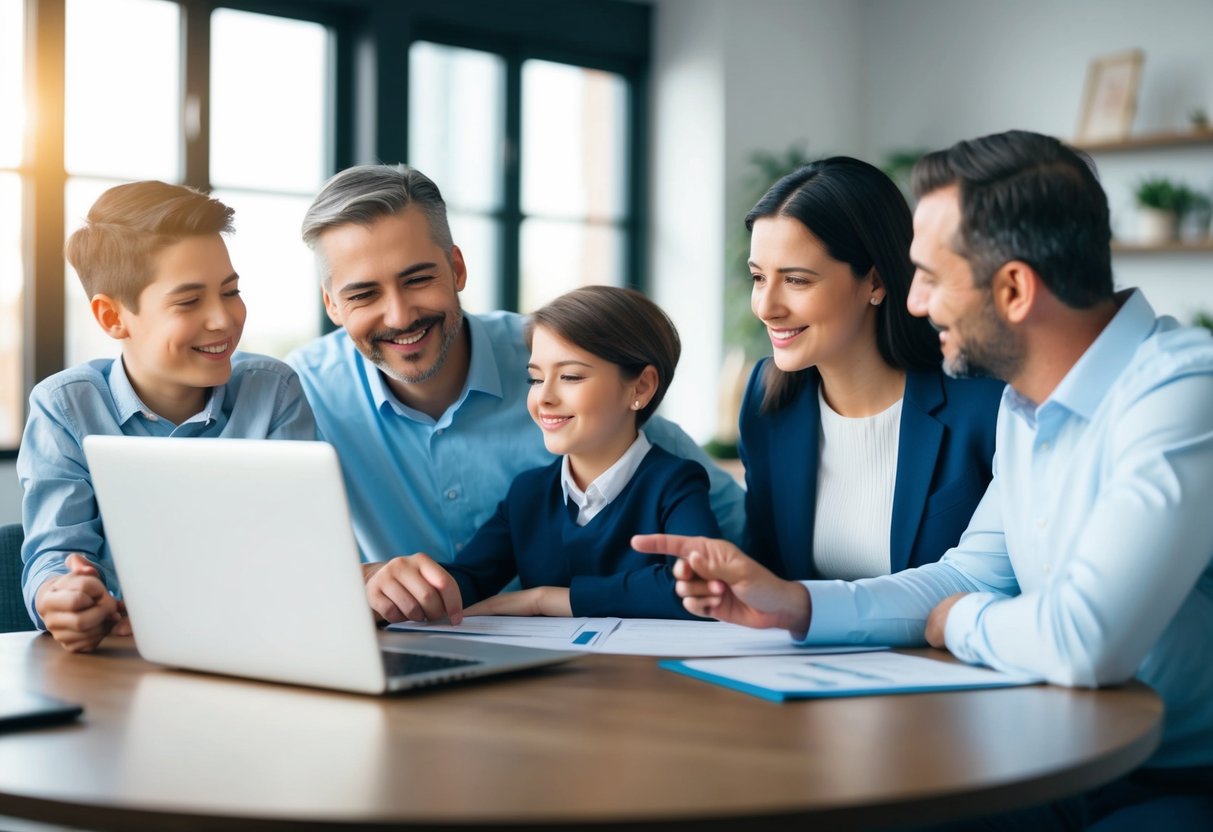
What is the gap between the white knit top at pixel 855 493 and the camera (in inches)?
76.6

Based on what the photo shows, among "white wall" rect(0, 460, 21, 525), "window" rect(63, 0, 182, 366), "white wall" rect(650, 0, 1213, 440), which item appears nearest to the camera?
"white wall" rect(0, 460, 21, 525)

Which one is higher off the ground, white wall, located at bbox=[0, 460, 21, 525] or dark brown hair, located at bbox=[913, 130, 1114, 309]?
dark brown hair, located at bbox=[913, 130, 1114, 309]

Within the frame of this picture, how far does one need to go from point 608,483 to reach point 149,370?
0.69 m

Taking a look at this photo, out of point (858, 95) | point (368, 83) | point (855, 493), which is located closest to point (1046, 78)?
point (858, 95)

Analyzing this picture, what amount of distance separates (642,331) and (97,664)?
3.29ft

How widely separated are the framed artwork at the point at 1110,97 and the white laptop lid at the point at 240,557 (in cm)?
551

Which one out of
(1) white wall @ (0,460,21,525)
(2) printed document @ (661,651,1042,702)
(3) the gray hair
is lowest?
(1) white wall @ (0,460,21,525)

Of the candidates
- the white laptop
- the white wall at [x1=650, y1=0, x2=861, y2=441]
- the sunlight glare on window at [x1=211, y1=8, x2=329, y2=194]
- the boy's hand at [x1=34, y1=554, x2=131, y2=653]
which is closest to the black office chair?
the boy's hand at [x1=34, y1=554, x2=131, y2=653]

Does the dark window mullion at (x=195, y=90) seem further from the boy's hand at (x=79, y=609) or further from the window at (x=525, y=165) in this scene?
the boy's hand at (x=79, y=609)

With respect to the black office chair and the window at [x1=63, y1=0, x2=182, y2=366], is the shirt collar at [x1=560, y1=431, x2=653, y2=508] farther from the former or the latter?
the window at [x1=63, y1=0, x2=182, y2=366]

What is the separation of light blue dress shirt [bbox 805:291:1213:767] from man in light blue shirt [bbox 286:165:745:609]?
0.78m

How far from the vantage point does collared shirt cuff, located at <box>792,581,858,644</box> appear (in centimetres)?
140

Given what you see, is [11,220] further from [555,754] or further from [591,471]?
[555,754]

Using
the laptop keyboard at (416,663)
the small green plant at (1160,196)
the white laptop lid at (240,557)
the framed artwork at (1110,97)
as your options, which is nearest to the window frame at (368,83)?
the framed artwork at (1110,97)
